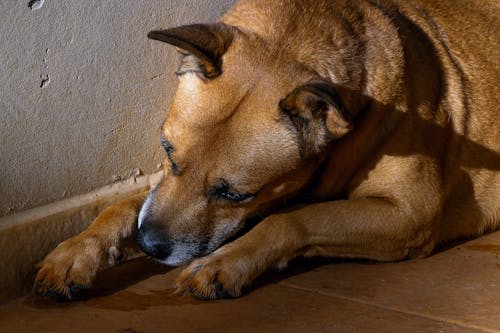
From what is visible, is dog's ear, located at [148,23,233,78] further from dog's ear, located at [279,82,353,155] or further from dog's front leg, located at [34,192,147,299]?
dog's front leg, located at [34,192,147,299]

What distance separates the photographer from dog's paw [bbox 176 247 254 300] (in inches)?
139

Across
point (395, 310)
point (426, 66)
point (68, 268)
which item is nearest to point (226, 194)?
point (68, 268)

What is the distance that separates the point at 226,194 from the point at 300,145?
0.35 meters

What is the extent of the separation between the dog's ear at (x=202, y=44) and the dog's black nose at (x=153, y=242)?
0.63 m

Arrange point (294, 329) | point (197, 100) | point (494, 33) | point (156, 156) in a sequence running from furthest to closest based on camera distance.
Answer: point (494, 33), point (156, 156), point (197, 100), point (294, 329)

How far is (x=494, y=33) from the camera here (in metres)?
4.51

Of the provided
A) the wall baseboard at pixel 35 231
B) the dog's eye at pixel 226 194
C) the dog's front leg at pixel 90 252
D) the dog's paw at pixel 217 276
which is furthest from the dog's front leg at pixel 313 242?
the wall baseboard at pixel 35 231

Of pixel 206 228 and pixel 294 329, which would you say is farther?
pixel 206 228

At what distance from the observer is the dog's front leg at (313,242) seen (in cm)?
355

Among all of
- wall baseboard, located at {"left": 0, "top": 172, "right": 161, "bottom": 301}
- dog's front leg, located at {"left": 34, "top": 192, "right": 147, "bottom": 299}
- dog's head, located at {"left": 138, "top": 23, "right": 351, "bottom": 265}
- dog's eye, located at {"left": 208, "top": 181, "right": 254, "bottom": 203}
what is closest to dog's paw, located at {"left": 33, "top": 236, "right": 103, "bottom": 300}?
dog's front leg, located at {"left": 34, "top": 192, "right": 147, "bottom": 299}

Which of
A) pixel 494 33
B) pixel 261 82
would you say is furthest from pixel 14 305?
pixel 494 33

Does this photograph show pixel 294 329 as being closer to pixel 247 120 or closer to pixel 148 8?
pixel 247 120

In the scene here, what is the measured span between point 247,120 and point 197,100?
0.71ft

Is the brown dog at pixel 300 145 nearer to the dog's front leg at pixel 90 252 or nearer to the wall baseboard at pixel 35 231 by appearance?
the dog's front leg at pixel 90 252
